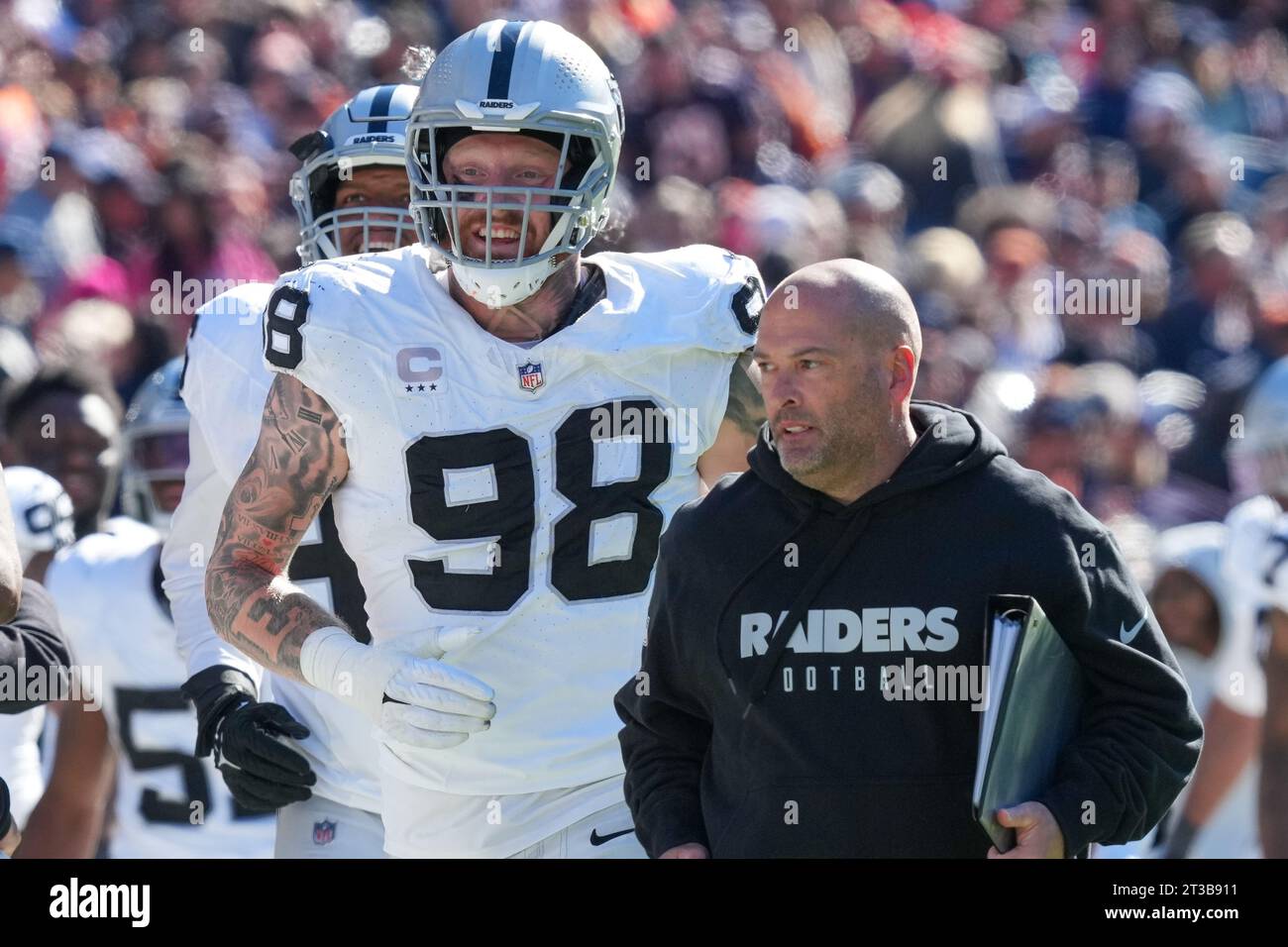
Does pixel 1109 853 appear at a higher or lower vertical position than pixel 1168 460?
lower

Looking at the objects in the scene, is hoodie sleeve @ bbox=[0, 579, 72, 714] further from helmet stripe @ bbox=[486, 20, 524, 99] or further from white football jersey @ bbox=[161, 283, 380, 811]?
helmet stripe @ bbox=[486, 20, 524, 99]

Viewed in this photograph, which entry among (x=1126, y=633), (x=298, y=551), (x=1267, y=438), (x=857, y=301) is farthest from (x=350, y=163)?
(x=1267, y=438)

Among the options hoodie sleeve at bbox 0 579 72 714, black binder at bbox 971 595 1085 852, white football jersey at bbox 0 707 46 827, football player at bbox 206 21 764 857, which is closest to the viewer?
black binder at bbox 971 595 1085 852

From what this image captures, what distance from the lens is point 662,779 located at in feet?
10.0

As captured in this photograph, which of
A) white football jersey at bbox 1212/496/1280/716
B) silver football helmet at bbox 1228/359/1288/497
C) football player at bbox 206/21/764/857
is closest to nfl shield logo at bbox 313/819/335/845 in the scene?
football player at bbox 206/21/764/857

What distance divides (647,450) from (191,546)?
1.18 meters

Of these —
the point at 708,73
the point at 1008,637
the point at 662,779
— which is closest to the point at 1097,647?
the point at 1008,637

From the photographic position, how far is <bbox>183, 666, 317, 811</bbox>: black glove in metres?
3.91

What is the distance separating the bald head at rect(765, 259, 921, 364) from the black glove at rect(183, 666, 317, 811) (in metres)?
1.40

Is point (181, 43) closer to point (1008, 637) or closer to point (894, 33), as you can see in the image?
point (894, 33)

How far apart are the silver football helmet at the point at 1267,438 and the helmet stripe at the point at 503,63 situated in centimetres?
252

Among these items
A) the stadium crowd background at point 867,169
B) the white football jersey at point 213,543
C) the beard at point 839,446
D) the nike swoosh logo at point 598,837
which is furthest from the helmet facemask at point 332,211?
the stadium crowd background at point 867,169

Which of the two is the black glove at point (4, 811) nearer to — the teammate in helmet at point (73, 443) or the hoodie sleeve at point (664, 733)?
the hoodie sleeve at point (664, 733)

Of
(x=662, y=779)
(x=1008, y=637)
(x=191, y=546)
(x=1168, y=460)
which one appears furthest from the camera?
(x=1168, y=460)
